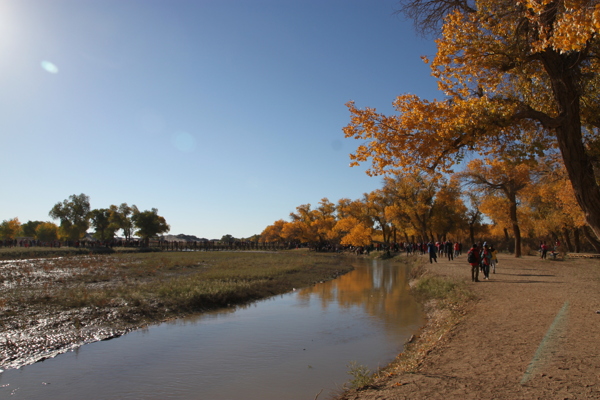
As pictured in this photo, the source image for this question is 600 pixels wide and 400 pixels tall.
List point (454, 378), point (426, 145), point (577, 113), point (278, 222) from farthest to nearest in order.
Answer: point (278, 222) → point (426, 145) → point (577, 113) → point (454, 378)

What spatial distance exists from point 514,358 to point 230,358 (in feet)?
19.6

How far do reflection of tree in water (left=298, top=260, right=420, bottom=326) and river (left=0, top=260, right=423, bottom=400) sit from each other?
0.57ft

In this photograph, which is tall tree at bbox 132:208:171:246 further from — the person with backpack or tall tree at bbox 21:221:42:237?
the person with backpack

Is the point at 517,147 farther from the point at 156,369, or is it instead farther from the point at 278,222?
the point at 278,222

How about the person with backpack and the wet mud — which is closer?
the wet mud

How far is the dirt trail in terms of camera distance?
508 cm

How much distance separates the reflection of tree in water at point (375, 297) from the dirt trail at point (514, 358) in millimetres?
3155

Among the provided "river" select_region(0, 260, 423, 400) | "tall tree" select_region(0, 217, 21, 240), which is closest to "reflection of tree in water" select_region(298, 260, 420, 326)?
"river" select_region(0, 260, 423, 400)

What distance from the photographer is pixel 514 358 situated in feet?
21.0

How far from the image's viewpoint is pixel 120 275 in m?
24.6

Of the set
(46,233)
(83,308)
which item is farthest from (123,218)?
(83,308)

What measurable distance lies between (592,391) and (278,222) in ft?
392

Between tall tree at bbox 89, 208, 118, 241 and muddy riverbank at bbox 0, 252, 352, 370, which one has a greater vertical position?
tall tree at bbox 89, 208, 118, 241

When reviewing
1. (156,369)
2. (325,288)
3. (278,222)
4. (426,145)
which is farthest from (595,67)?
(278,222)
